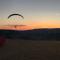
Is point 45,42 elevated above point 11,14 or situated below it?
below

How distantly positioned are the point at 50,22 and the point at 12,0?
1.74 feet

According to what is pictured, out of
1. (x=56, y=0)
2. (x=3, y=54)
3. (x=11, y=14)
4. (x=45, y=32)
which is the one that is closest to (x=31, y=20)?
(x=11, y=14)

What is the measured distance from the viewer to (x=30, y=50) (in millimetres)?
702

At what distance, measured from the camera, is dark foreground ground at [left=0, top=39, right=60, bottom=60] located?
68cm

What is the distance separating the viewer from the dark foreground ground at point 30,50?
681 mm

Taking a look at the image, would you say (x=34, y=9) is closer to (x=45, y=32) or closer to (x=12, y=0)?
(x=12, y=0)

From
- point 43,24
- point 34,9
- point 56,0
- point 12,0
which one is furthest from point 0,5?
point 56,0

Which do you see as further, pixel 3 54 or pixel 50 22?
pixel 50 22

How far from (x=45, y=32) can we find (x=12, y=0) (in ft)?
3.14

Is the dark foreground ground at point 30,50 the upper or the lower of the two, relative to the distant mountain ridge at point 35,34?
lower

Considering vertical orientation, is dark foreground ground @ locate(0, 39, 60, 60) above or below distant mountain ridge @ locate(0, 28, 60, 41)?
below

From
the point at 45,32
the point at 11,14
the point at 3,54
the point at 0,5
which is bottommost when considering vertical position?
the point at 3,54

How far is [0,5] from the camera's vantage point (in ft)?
5.31

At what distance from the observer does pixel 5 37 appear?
759 millimetres
